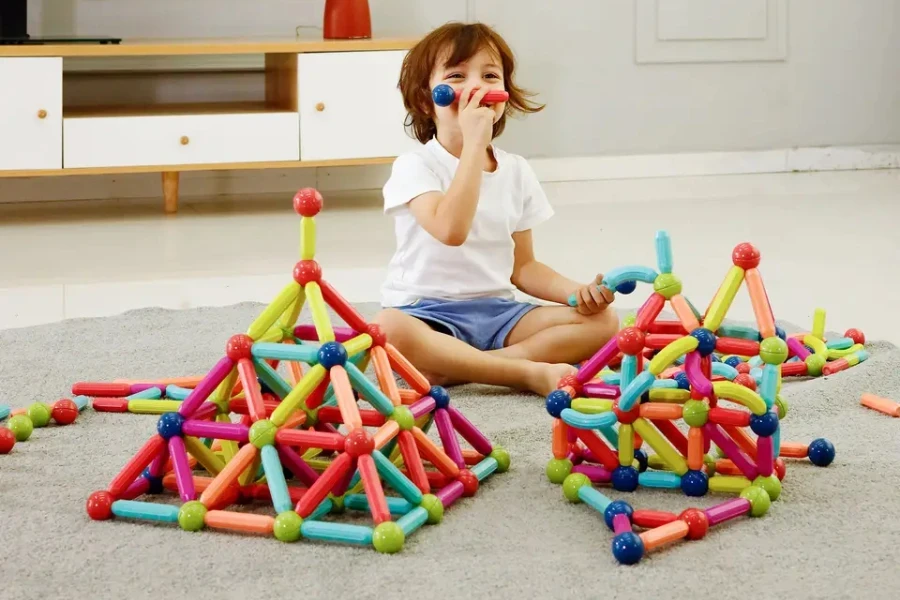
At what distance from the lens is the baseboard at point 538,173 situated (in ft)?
10.3

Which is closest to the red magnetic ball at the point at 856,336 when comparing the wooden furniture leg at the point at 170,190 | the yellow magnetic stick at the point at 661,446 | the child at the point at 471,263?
the child at the point at 471,263

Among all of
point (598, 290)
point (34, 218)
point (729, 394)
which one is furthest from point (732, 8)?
point (729, 394)

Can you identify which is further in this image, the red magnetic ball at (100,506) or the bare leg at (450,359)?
the bare leg at (450,359)

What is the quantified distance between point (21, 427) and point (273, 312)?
369mm

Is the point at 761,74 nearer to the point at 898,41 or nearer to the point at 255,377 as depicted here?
the point at 898,41

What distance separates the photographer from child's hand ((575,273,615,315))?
145cm

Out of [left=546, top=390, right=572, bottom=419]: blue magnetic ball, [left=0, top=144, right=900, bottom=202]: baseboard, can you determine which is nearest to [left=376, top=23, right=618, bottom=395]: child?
[left=546, top=390, right=572, bottom=419]: blue magnetic ball

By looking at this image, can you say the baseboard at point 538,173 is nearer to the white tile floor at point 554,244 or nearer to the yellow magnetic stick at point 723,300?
the white tile floor at point 554,244

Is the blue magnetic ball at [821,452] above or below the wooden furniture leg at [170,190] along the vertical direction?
below

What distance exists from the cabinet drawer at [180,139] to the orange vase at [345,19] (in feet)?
0.84

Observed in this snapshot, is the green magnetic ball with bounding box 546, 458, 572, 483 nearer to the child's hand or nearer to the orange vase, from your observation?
the child's hand

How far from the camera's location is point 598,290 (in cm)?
145

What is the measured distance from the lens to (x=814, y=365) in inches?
59.4

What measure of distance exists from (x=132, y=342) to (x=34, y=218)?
134 cm
